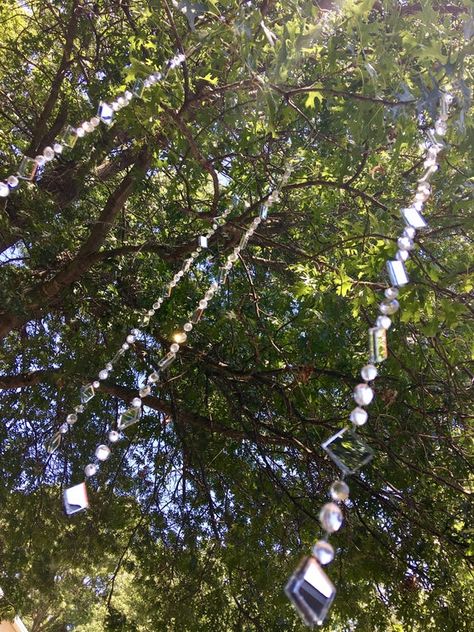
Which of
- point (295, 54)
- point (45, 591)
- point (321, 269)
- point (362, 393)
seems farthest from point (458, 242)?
point (45, 591)

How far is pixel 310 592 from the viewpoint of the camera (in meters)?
1.17

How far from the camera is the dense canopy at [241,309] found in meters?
3.43

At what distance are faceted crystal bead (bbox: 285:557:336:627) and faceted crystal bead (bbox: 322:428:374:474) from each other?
379mm

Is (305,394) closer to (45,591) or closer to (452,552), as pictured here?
(452,552)

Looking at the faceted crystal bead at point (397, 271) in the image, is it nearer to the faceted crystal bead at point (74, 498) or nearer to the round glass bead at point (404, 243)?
the round glass bead at point (404, 243)

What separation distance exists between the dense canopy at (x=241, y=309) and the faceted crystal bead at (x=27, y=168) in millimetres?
918

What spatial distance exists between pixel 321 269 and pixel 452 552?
2.60 meters

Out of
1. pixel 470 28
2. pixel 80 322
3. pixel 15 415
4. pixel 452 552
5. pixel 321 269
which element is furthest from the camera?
pixel 15 415

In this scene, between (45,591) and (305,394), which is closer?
(305,394)

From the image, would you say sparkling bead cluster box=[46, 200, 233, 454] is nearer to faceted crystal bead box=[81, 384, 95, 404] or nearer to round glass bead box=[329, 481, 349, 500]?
faceted crystal bead box=[81, 384, 95, 404]

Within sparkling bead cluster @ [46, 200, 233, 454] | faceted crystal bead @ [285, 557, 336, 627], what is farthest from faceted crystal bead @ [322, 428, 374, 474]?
sparkling bead cluster @ [46, 200, 233, 454]

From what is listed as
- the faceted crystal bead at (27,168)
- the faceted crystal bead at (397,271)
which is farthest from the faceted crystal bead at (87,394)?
the faceted crystal bead at (397,271)

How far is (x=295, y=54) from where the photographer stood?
2.61 metres

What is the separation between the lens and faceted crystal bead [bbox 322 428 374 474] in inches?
62.4
